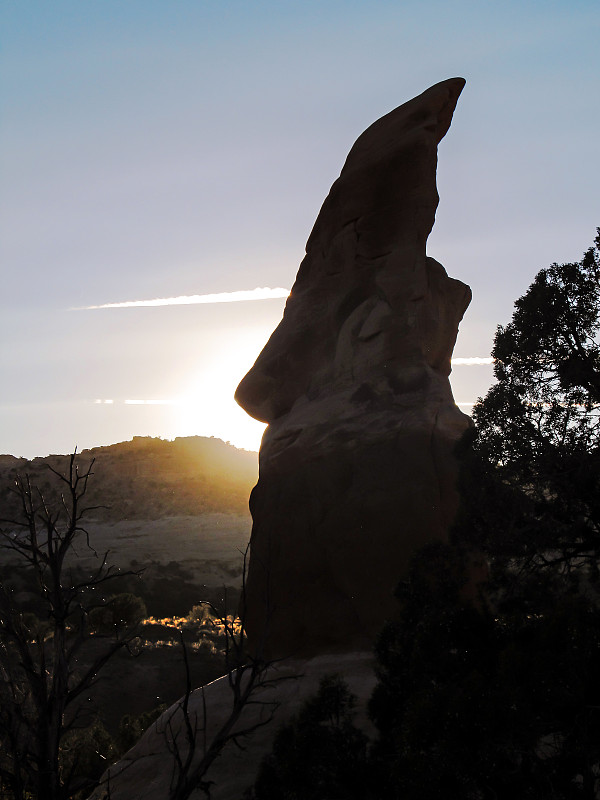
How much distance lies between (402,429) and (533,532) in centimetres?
500

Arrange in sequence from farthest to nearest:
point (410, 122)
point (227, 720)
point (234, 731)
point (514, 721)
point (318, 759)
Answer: point (410, 122) → point (234, 731) → point (227, 720) → point (318, 759) → point (514, 721)

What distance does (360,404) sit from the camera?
653 inches

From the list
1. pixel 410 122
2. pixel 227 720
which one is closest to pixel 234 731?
pixel 227 720

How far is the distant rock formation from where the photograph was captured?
588 inches

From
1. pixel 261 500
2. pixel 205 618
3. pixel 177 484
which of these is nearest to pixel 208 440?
pixel 177 484

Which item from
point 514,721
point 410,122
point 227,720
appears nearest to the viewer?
point 514,721

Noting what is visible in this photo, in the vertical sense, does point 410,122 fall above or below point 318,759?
above

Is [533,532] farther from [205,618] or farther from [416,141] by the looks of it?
[205,618]

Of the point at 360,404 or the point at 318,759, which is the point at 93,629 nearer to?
the point at 360,404

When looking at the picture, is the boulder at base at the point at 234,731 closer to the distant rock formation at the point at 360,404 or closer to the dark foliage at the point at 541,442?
the distant rock formation at the point at 360,404

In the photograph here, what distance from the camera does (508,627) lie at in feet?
31.4

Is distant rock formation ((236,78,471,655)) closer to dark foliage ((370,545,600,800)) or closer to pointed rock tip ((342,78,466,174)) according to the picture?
pointed rock tip ((342,78,466,174))

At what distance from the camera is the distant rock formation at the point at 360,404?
14.9m

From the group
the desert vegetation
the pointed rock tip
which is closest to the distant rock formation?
the pointed rock tip
